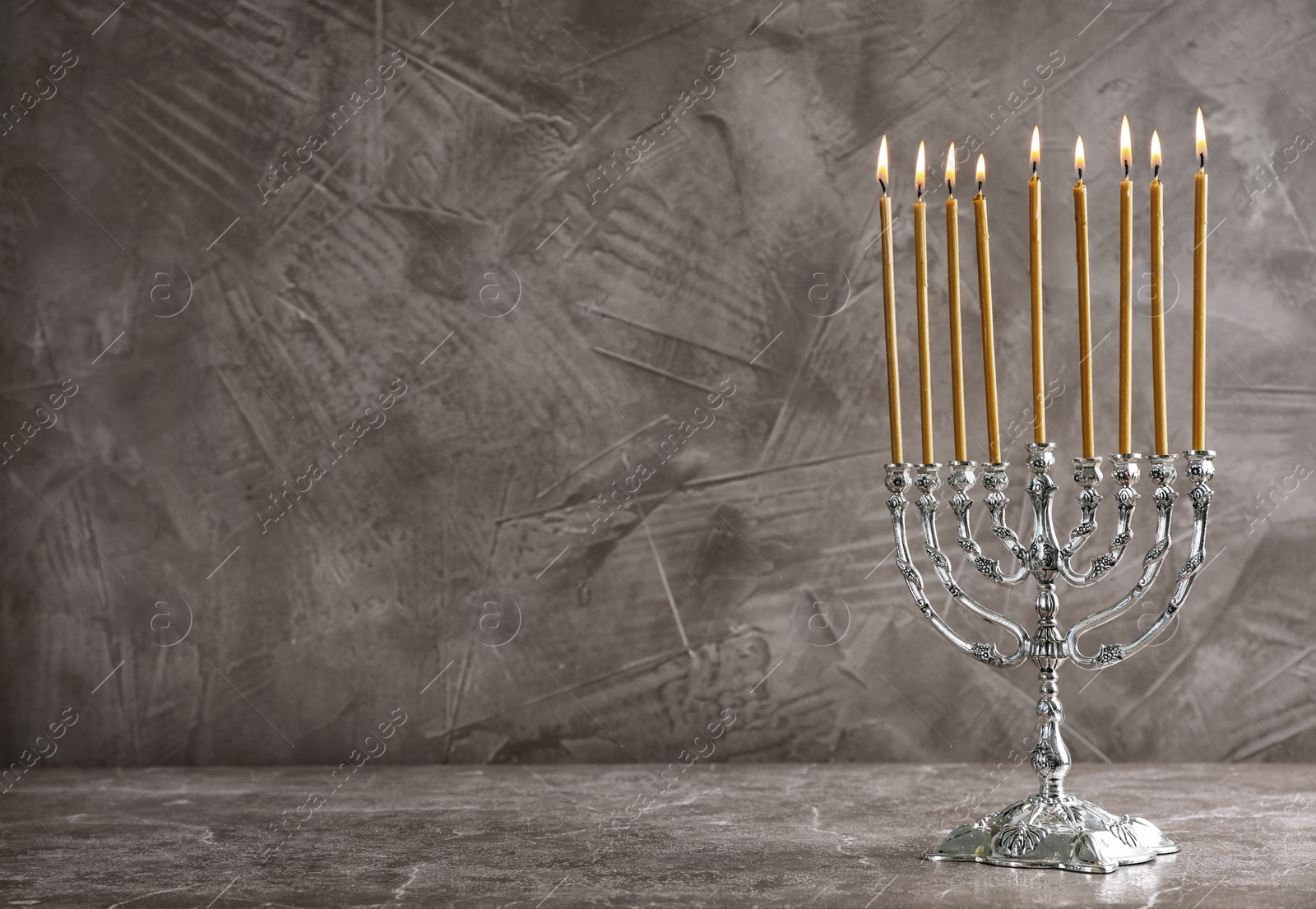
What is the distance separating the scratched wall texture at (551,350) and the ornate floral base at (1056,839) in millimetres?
633

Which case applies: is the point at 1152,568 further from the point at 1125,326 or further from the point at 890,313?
the point at 890,313

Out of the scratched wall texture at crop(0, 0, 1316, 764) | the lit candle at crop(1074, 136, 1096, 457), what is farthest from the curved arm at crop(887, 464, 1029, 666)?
the scratched wall texture at crop(0, 0, 1316, 764)

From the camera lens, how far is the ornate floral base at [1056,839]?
1.16 meters

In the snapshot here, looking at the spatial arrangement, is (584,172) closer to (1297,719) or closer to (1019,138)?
(1019,138)

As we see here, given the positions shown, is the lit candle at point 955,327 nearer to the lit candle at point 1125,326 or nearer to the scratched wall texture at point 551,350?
the lit candle at point 1125,326

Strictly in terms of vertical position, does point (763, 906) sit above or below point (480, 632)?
below

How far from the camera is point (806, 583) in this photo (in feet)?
6.09

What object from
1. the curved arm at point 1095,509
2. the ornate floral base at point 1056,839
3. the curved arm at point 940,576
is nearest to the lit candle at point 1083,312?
the curved arm at point 1095,509

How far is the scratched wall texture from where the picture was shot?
6.07 feet

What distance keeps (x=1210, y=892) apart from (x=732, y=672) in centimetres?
86

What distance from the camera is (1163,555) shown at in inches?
44.7

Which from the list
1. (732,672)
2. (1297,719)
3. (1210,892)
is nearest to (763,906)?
(1210,892)

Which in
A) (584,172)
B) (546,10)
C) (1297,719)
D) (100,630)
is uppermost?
(546,10)

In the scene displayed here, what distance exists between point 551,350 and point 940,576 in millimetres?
852
